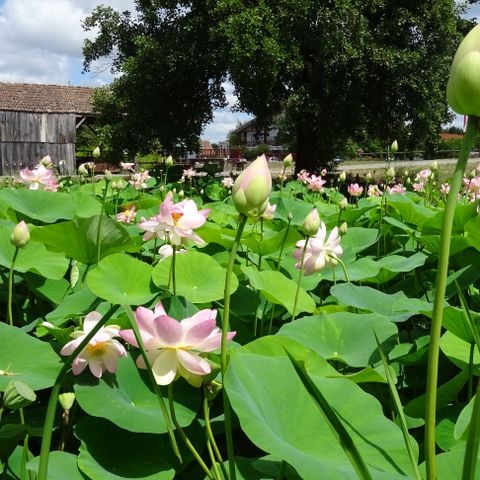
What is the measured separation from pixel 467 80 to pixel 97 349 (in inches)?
16.6

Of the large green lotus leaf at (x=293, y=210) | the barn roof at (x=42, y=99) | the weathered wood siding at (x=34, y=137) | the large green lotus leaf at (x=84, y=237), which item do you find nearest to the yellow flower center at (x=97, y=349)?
the large green lotus leaf at (x=84, y=237)

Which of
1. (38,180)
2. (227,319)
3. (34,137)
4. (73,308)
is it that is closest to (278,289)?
(73,308)

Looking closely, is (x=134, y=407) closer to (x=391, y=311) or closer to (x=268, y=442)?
(x=268, y=442)

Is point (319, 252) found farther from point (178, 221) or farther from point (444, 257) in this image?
point (444, 257)

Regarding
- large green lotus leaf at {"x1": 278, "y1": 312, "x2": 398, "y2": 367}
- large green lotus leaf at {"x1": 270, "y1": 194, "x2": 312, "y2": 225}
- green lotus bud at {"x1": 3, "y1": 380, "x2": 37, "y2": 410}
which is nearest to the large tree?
large green lotus leaf at {"x1": 270, "y1": 194, "x2": 312, "y2": 225}

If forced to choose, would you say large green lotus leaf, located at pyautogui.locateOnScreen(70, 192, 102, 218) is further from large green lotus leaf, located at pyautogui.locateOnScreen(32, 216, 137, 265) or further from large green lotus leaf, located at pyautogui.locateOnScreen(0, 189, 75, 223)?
large green lotus leaf, located at pyautogui.locateOnScreen(32, 216, 137, 265)

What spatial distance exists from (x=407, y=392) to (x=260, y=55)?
23.2 ft

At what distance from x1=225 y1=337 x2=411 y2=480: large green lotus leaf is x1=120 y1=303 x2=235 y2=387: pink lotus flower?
29mm

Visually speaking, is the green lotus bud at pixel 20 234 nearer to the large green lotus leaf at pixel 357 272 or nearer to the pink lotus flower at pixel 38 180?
the large green lotus leaf at pixel 357 272

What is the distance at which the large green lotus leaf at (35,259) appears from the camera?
932mm

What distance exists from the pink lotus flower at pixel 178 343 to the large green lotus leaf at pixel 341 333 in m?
0.22

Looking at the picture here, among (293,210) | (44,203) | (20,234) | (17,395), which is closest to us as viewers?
(17,395)

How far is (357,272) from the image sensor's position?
3.44 feet

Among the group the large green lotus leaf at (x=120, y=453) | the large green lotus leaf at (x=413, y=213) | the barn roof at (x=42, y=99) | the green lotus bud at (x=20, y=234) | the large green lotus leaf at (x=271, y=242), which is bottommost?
the large green lotus leaf at (x=120, y=453)
